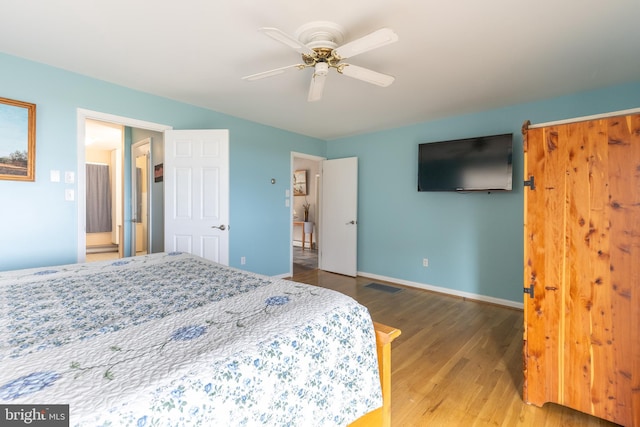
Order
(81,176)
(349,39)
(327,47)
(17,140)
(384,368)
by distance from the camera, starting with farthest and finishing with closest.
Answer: (81,176), (17,140), (349,39), (327,47), (384,368)

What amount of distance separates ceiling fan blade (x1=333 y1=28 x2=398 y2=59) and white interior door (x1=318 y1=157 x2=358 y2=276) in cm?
294

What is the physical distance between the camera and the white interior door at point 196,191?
3.28 meters

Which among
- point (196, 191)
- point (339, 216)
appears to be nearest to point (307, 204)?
point (339, 216)

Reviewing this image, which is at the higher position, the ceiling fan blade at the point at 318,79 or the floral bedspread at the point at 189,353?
the ceiling fan blade at the point at 318,79

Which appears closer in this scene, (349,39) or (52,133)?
(349,39)

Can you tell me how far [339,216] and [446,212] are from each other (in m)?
1.71

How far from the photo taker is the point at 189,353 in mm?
852

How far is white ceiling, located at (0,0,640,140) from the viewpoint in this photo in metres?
1.77

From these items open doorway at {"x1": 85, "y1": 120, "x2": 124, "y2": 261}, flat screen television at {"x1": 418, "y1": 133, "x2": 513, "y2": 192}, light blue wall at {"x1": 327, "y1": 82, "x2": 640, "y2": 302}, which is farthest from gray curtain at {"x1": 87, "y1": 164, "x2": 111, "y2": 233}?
flat screen television at {"x1": 418, "y1": 133, "x2": 513, "y2": 192}

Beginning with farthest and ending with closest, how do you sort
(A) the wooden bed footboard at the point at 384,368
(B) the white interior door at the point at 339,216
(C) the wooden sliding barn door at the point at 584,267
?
(B) the white interior door at the point at 339,216
(C) the wooden sliding barn door at the point at 584,267
(A) the wooden bed footboard at the point at 384,368

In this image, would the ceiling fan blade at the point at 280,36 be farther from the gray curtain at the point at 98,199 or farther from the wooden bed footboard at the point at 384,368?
the gray curtain at the point at 98,199

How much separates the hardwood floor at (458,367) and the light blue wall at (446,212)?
0.44m

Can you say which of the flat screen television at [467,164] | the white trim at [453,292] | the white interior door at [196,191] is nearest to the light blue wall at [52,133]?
the white interior door at [196,191]

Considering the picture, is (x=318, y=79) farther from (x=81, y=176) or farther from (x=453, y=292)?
(x=453, y=292)
